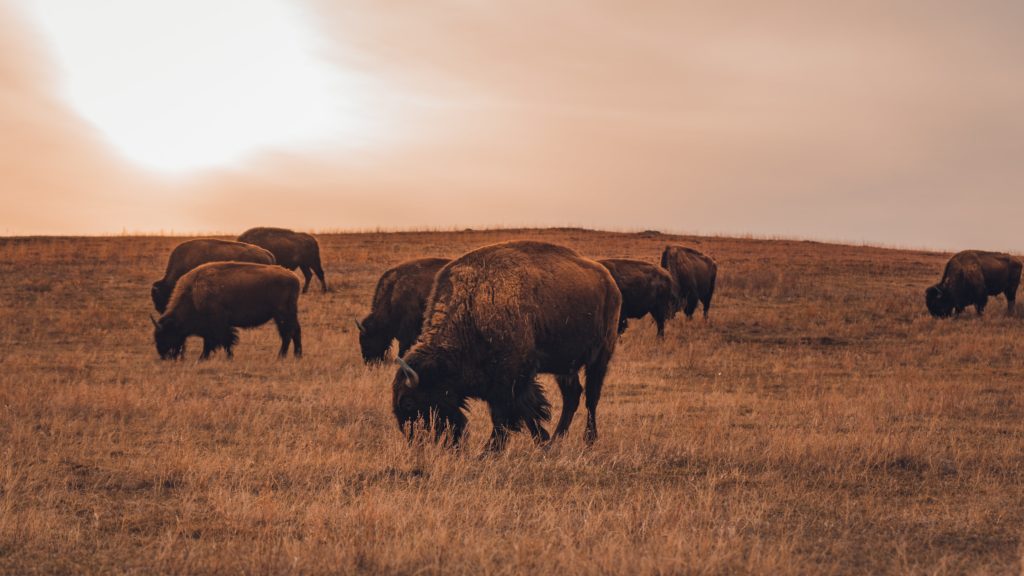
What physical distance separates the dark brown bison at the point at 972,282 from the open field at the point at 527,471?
20.8 feet

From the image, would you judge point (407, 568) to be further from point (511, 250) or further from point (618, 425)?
point (618, 425)

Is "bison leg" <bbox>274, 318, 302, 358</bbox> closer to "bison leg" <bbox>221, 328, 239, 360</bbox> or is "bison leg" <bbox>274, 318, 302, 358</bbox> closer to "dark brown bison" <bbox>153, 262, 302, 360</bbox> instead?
"dark brown bison" <bbox>153, 262, 302, 360</bbox>

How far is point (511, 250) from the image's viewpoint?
8.47 meters

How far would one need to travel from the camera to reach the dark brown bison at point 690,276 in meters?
22.9

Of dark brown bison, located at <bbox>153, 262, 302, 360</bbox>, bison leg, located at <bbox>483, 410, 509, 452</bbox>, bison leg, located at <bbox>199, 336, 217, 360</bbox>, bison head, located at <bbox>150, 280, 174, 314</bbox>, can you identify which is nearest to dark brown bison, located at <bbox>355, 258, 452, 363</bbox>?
dark brown bison, located at <bbox>153, 262, 302, 360</bbox>

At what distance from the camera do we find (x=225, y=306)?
16047mm

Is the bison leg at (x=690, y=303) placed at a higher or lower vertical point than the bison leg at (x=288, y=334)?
higher

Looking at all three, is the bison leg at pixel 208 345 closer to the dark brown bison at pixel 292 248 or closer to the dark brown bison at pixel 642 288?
the dark brown bison at pixel 642 288

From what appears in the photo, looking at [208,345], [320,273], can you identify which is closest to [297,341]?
[208,345]

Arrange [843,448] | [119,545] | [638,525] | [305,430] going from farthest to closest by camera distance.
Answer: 1. [305,430]
2. [843,448]
3. [638,525]
4. [119,545]

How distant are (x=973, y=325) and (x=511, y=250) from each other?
56.6ft

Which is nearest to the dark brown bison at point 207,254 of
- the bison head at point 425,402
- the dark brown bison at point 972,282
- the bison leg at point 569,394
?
the bison leg at point 569,394

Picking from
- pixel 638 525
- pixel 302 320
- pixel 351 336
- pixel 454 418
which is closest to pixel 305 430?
pixel 454 418

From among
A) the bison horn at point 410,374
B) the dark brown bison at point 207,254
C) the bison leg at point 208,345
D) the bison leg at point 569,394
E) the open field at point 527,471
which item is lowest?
the bison leg at point 208,345
